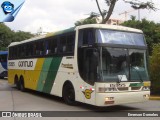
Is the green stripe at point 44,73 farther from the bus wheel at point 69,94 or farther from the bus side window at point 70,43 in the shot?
the bus wheel at point 69,94

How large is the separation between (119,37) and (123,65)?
114 cm

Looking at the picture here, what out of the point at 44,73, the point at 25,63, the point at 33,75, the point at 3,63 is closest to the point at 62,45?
the point at 44,73

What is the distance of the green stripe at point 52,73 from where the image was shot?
15.3 metres

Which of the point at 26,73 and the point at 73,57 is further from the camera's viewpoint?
the point at 26,73

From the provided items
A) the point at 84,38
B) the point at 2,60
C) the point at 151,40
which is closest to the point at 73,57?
the point at 84,38

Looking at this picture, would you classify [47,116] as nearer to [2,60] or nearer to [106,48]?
[106,48]

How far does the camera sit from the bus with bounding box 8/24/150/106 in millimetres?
12000

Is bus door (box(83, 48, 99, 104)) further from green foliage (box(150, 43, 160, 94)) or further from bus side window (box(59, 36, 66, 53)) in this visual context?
green foliage (box(150, 43, 160, 94))

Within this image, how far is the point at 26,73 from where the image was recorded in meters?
19.8

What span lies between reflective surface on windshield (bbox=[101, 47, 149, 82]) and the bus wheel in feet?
7.67

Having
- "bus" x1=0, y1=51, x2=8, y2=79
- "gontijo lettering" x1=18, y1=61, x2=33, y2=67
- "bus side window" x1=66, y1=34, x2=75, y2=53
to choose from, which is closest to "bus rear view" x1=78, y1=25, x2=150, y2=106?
"bus side window" x1=66, y1=34, x2=75, y2=53

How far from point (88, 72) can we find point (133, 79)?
1.68 meters

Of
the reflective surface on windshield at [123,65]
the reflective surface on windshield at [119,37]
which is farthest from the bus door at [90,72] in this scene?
the reflective surface on windshield at [119,37]

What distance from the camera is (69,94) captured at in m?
14.3
